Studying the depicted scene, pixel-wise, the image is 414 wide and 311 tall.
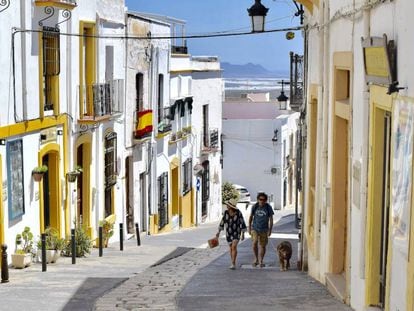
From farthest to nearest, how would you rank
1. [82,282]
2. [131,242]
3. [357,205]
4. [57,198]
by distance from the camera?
[131,242] → [57,198] → [82,282] → [357,205]

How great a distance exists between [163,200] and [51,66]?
1093cm

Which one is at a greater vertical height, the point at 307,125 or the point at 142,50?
the point at 142,50

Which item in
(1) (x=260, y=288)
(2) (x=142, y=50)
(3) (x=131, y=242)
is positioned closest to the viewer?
(1) (x=260, y=288)

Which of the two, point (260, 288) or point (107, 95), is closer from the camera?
point (260, 288)

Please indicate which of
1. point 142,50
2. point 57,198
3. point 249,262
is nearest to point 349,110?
point 249,262

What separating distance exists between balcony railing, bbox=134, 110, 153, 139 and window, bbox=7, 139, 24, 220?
28.4 ft

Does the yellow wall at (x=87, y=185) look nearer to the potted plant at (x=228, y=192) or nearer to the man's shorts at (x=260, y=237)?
the man's shorts at (x=260, y=237)

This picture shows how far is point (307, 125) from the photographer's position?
13.5 meters

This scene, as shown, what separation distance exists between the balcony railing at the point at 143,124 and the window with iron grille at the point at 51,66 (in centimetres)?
647

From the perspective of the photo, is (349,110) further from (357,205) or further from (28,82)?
(28,82)

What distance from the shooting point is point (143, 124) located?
77.5 feet

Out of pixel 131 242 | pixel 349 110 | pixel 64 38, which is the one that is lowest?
pixel 131 242

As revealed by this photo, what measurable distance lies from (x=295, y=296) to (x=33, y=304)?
3.19 meters

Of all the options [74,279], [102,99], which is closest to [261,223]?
[74,279]
